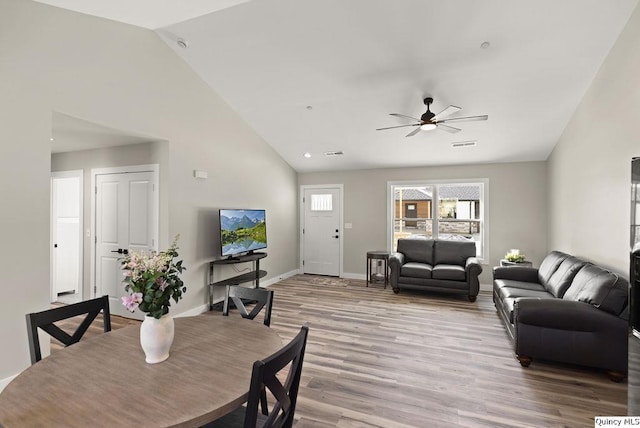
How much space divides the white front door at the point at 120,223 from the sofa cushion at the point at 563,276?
497 cm

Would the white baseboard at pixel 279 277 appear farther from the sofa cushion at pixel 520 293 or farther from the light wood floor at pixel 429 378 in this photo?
the sofa cushion at pixel 520 293

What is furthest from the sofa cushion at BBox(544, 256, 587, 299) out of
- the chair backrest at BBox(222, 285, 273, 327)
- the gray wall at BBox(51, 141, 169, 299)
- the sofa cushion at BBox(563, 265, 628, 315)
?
the gray wall at BBox(51, 141, 169, 299)

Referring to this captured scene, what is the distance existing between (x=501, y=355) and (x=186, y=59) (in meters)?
5.05

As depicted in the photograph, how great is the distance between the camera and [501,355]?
3219 millimetres

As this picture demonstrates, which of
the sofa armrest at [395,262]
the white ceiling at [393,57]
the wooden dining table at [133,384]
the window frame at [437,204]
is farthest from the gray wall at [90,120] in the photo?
the window frame at [437,204]

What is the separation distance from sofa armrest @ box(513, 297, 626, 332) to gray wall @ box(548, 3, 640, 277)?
551 mm

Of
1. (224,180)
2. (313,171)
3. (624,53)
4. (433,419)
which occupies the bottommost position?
(433,419)

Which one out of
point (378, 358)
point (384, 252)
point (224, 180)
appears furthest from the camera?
point (384, 252)

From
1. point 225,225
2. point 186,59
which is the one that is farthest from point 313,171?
point 186,59

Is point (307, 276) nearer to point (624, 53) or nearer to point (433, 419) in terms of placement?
point (433, 419)

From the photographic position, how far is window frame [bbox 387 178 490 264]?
242 inches

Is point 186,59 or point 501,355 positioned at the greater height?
point 186,59

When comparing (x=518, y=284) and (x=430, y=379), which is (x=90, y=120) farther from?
(x=518, y=284)

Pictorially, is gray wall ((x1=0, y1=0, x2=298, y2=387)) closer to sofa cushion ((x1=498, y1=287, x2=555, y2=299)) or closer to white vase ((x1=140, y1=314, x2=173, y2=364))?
white vase ((x1=140, y1=314, x2=173, y2=364))
